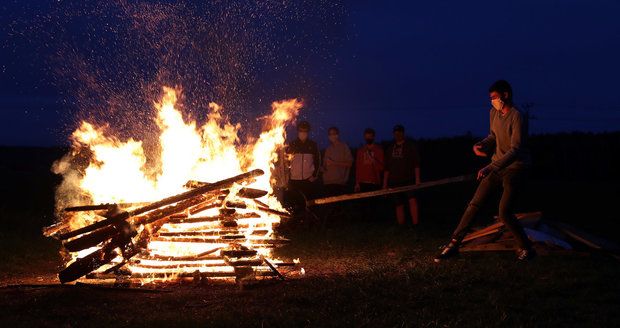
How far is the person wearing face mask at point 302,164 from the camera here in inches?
505

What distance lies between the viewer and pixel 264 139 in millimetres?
11078

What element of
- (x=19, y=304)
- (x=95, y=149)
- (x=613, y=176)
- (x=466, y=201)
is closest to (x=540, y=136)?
(x=613, y=176)

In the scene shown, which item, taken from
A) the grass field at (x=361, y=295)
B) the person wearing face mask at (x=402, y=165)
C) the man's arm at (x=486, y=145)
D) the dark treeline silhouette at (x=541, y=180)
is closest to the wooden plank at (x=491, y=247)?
the grass field at (x=361, y=295)

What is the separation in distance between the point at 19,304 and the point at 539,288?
5.15 meters

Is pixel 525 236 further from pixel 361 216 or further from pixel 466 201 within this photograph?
pixel 466 201

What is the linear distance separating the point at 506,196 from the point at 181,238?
4025mm

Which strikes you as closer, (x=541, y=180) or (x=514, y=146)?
(x=514, y=146)

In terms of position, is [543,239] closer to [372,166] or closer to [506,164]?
[506,164]

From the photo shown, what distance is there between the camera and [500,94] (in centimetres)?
886

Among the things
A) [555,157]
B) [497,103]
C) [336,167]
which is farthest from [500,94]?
[555,157]

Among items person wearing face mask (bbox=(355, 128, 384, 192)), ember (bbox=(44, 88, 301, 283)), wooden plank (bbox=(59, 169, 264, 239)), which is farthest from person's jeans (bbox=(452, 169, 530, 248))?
person wearing face mask (bbox=(355, 128, 384, 192))

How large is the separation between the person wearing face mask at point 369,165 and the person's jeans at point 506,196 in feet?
15.3

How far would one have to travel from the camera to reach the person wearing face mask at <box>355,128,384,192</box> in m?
13.6

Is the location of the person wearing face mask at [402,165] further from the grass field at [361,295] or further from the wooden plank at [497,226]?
the wooden plank at [497,226]
